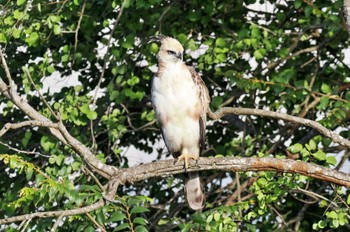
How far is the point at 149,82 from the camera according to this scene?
6.16 m

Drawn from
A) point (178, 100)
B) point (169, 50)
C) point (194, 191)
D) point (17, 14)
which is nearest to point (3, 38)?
point (17, 14)

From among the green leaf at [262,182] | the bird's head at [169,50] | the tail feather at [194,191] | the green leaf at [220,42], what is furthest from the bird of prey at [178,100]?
the green leaf at [262,182]

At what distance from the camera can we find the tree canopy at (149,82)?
5.52m

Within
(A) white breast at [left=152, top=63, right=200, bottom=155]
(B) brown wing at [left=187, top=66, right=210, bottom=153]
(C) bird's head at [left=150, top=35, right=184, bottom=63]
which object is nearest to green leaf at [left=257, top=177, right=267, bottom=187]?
(B) brown wing at [left=187, top=66, right=210, bottom=153]

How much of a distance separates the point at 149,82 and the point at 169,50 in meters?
0.86

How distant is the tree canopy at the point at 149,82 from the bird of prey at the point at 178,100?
0.22m

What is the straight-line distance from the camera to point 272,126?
6.48 meters

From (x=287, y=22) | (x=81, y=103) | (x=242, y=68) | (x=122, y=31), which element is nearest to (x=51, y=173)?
(x=81, y=103)

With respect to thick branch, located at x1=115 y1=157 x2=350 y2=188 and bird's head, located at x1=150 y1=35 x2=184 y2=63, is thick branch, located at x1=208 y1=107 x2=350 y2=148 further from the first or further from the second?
bird's head, located at x1=150 y1=35 x2=184 y2=63

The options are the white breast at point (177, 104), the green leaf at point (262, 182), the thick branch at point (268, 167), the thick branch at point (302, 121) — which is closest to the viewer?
the thick branch at point (268, 167)

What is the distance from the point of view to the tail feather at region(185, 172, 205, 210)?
18.5 ft

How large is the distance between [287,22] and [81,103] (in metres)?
1.41

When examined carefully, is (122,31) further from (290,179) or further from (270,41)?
(290,179)

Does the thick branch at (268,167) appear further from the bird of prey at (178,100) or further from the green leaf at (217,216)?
the bird of prey at (178,100)
